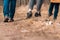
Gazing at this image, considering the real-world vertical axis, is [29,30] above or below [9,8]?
below

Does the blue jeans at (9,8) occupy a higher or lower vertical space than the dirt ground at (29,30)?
higher

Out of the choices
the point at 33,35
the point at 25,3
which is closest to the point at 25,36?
the point at 33,35

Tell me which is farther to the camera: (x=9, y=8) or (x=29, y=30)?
(x=9, y=8)

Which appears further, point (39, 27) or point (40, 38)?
point (39, 27)

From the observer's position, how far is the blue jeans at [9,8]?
6910mm

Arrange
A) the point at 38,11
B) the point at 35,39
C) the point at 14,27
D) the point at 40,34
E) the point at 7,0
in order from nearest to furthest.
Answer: the point at 35,39
the point at 40,34
the point at 14,27
the point at 7,0
the point at 38,11

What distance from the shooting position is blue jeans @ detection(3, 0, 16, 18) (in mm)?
6910

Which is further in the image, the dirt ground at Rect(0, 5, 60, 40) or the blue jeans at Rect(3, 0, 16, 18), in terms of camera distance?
the blue jeans at Rect(3, 0, 16, 18)

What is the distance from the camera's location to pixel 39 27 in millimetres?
6188

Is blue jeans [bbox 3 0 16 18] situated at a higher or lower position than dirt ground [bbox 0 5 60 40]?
higher

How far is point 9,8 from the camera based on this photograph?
7184 mm

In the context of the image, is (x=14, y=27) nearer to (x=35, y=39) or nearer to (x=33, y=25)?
(x=33, y=25)

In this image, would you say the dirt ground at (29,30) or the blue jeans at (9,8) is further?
the blue jeans at (9,8)

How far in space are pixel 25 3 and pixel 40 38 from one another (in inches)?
250
